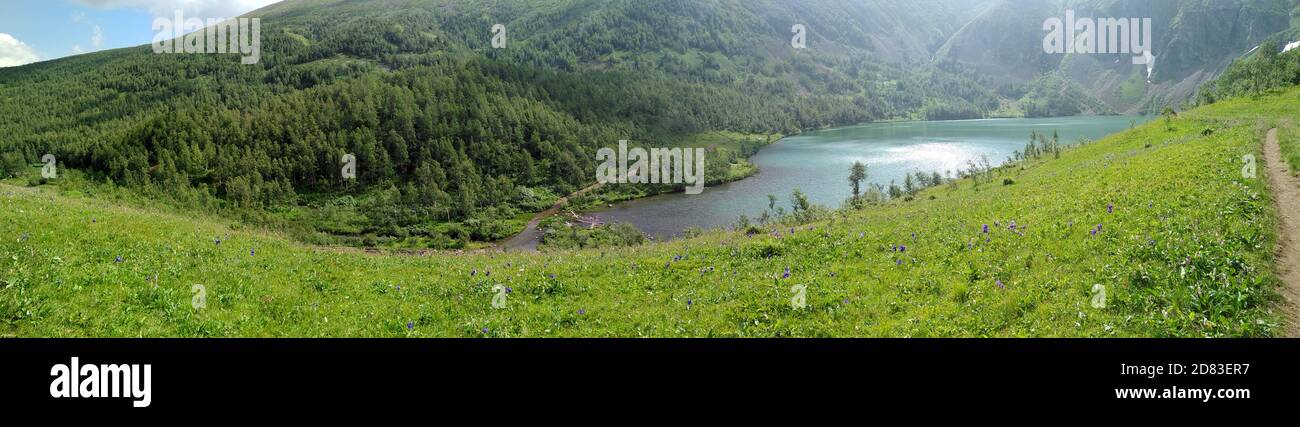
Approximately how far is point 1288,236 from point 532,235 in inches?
5098

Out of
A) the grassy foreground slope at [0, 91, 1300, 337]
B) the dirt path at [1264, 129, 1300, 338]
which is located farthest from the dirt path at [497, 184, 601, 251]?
the dirt path at [1264, 129, 1300, 338]

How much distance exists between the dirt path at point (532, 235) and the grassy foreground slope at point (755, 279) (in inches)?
3428

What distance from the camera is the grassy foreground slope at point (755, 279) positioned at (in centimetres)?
1220
